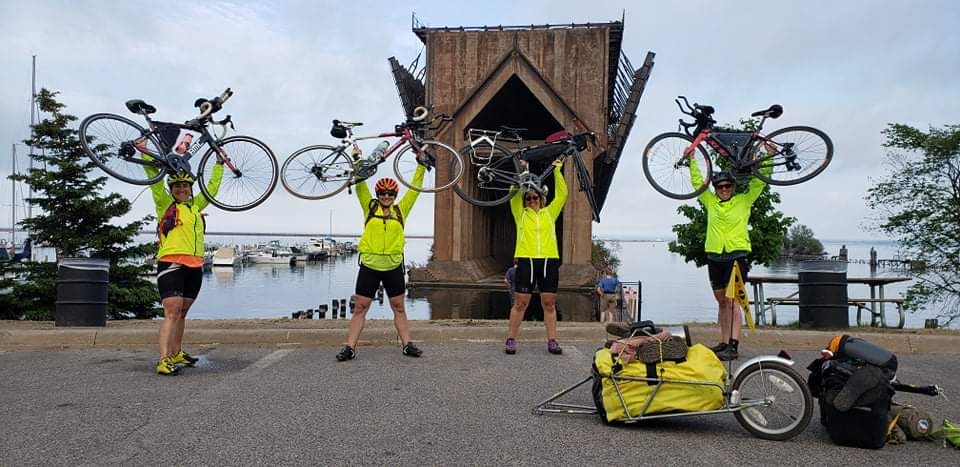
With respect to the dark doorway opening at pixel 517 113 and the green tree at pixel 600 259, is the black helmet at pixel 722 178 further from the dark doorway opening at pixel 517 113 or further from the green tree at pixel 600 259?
the dark doorway opening at pixel 517 113

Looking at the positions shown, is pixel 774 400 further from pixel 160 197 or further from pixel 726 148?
pixel 160 197

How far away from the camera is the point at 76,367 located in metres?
7.15

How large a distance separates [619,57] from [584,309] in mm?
19521

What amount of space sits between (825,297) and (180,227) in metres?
8.27

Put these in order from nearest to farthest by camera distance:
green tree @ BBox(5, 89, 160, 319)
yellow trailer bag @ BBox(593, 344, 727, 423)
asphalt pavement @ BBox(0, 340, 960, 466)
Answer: asphalt pavement @ BBox(0, 340, 960, 466)
yellow trailer bag @ BBox(593, 344, 727, 423)
green tree @ BBox(5, 89, 160, 319)

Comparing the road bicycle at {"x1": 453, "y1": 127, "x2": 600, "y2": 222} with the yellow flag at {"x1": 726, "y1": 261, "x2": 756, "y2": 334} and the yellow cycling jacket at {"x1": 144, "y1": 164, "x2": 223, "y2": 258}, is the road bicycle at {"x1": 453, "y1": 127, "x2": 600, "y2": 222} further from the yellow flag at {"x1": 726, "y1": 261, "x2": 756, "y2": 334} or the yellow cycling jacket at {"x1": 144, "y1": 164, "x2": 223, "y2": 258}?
the yellow cycling jacket at {"x1": 144, "y1": 164, "x2": 223, "y2": 258}

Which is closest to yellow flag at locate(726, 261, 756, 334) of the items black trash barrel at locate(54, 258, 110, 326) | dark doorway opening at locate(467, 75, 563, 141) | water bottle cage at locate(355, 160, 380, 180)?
water bottle cage at locate(355, 160, 380, 180)

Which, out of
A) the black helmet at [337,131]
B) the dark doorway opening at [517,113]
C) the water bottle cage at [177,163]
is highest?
the dark doorway opening at [517,113]

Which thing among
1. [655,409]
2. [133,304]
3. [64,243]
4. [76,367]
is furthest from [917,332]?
[64,243]

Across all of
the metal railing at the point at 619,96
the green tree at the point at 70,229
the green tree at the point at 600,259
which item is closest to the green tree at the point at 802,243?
the green tree at the point at 600,259

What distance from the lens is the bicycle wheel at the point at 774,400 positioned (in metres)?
4.59

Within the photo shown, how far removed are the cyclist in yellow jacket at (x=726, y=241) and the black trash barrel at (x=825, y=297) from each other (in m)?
2.62

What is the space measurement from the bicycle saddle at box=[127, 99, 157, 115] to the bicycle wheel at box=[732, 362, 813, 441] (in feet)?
22.9

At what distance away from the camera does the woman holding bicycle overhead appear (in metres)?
6.97
